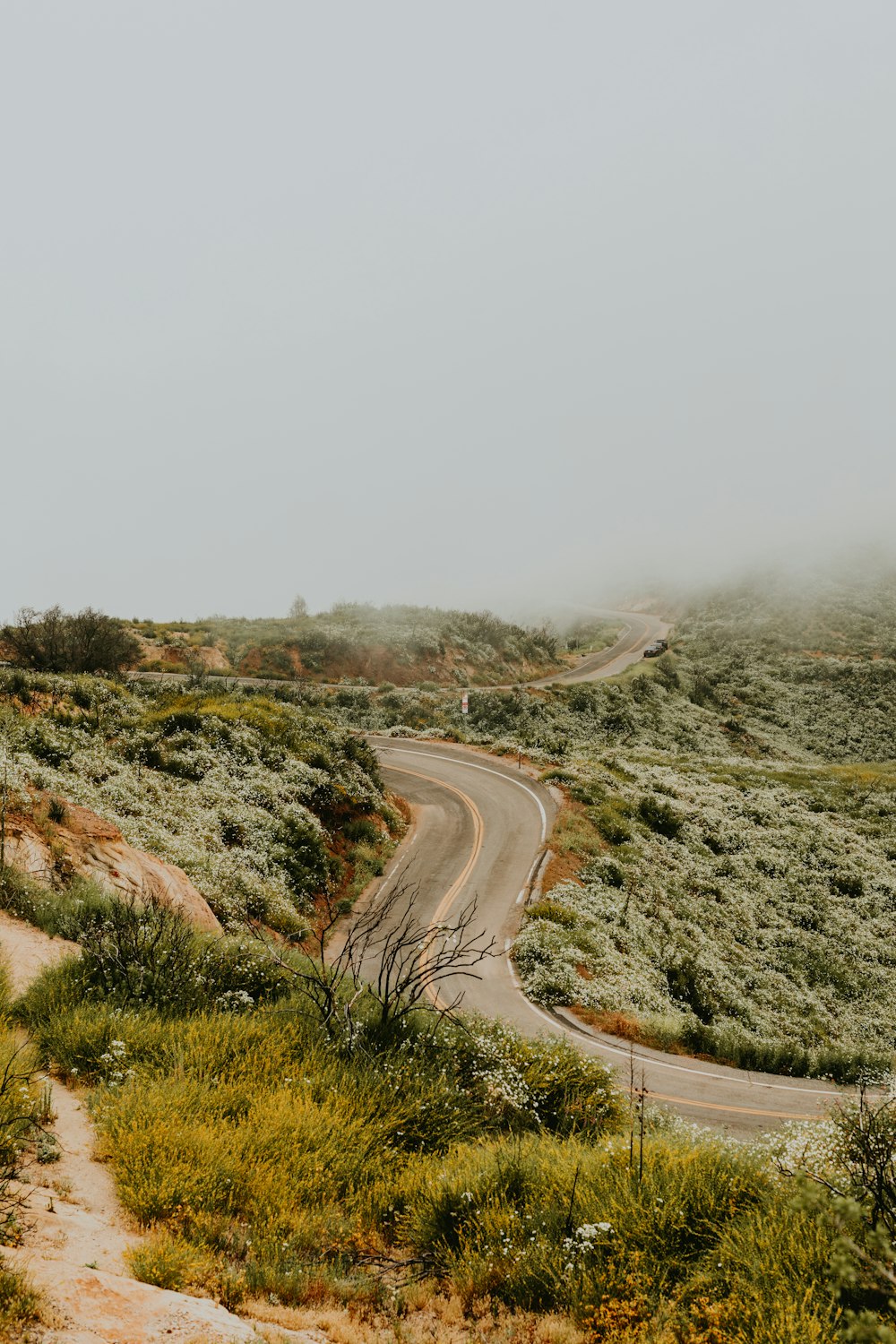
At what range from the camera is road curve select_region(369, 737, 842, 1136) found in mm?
12859

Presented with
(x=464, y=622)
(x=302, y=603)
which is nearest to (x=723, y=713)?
(x=464, y=622)

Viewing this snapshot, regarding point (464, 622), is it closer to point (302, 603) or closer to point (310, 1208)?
point (302, 603)

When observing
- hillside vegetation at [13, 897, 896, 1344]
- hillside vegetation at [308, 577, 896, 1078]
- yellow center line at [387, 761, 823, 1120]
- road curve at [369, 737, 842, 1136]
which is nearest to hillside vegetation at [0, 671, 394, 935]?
road curve at [369, 737, 842, 1136]

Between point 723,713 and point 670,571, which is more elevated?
point 670,571

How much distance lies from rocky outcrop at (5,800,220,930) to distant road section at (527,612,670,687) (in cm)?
4850

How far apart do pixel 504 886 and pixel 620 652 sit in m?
64.7

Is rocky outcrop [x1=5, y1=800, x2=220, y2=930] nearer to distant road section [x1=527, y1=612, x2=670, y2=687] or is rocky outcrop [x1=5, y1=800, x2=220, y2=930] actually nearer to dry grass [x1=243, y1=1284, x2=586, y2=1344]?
dry grass [x1=243, y1=1284, x2=586, y2=1344]

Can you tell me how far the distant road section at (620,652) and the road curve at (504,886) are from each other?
27.5 meters

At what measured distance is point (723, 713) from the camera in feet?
191

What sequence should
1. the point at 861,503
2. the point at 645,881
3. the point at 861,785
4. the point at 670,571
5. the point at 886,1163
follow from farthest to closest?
the point at 861,503
the point at 670,571
the point at 861,785
the point at 645,881
the point at 886,1163

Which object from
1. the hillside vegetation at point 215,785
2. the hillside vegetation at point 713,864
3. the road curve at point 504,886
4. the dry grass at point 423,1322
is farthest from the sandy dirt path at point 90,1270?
the hillside vegetation at point 713,864

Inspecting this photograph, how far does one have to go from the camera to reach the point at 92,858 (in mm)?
12703

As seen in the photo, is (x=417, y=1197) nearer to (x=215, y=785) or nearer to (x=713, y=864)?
(x=215, y=785)

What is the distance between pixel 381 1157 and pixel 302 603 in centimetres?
6940
